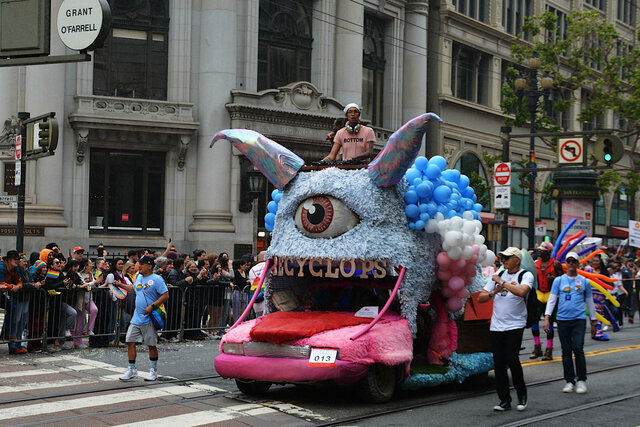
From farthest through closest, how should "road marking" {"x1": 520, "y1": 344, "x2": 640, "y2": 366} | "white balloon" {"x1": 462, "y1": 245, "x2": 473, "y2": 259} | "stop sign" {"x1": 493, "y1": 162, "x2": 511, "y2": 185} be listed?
"stop sign" {"x1": 493, "y1": 162, "x2": 511, "y2": 185} → "road marking" {"x1": 520, "y1": 344, "x2": 640, "y2": 366} → "white balloon" {"x1": 462, "y1": 245, "x2": 473, "y2": 259}

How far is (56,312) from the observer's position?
1614 cm

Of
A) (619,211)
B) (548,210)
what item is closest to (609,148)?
(548,210)

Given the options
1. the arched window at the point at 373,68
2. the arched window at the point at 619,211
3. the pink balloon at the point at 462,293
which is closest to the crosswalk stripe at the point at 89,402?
the pink balloon at the point at 462,293

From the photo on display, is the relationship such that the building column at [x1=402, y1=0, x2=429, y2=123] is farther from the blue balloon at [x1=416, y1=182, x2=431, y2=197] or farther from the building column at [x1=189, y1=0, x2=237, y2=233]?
the blue balloon at [x1=416, y1=182, x2=431, y2=197]

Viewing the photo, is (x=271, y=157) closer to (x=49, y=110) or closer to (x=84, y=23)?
(x=84, y=23)

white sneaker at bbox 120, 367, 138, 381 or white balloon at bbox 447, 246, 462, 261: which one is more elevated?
white balloon at bbox 447, 246, 462, 261

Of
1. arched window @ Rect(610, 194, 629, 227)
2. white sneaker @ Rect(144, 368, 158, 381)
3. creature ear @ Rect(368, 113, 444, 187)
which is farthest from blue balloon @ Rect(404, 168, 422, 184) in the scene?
arched window @ Rect(610, 194, 629, 227)

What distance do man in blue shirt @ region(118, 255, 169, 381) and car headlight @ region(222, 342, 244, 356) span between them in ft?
5.47

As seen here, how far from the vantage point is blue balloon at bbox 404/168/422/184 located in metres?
11.7

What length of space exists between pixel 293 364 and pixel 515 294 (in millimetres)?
2824

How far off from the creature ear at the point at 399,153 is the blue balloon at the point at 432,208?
0.51 metres

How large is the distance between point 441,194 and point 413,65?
27.4 metres

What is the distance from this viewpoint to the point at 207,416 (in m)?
10.1

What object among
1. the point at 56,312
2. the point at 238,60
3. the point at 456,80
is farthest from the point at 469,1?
the point at 56,312
